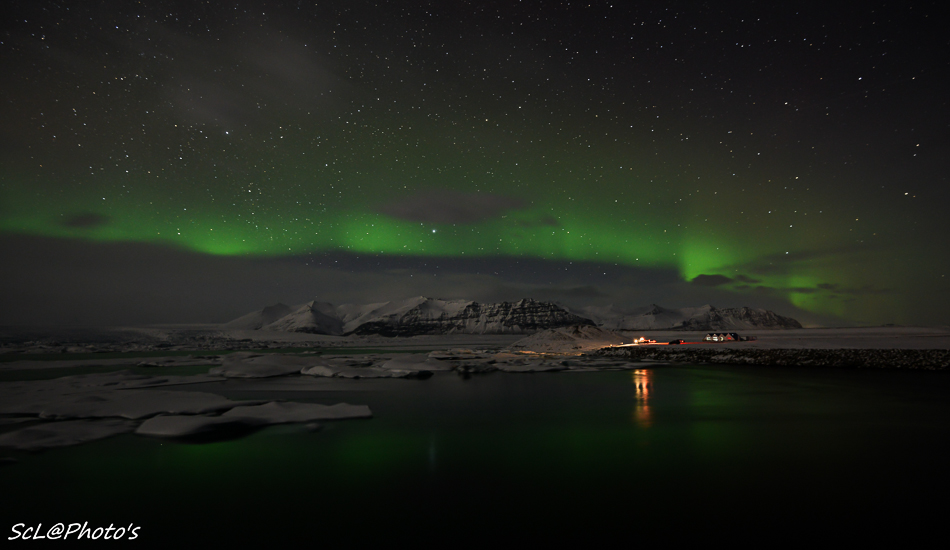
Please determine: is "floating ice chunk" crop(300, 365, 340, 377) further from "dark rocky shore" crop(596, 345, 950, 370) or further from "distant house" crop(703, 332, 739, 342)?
"distant house" crop(703, 332, 739, 342)

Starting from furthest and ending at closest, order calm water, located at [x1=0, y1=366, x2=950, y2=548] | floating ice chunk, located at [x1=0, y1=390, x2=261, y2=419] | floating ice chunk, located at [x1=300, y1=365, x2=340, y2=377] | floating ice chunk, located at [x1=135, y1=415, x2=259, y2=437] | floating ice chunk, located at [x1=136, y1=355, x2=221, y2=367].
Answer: floating ice chunk, located at [x1=136, y1=355, x2=221, y2=367] → floating ice chunk, located at [x1=300, y1=365, x2=340, y2=377] → floating ice chunk, located at [x1=0, y1=390, x2=261, y2=419] → floating ice chunk, located at [x1=135, y1=415, x2=259, y2=437] → calm water, located at [x1=0, y1=366, x2=950, y2=548]

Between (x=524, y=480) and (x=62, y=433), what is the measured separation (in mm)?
12786

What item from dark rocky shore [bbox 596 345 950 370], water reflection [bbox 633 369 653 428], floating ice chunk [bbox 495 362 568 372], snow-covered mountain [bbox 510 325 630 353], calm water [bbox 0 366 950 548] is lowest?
water reflection [bbox 633 369 653 428]

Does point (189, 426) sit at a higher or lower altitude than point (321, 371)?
lower

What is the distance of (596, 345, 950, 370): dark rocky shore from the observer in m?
32.5

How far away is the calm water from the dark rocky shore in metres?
20.3

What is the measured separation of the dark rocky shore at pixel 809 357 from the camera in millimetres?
32531

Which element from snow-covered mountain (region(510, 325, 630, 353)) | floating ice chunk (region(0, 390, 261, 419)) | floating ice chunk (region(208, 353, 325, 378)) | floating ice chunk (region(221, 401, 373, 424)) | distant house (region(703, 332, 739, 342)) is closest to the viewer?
floating ice chunk (region(221, 401, 373, 424))

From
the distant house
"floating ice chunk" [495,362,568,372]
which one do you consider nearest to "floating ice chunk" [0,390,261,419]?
"floating ice chunk" [495,362,568,372]

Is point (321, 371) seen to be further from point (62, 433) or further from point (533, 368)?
point (62, 433)

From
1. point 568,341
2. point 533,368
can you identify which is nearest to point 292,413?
point 533,368

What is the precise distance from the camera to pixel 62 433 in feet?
41.5

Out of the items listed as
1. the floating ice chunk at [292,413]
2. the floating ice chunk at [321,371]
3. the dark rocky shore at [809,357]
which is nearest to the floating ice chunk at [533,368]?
the floating ice chunk at [321,371]

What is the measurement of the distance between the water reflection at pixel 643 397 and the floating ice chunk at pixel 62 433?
1624 centimetres
